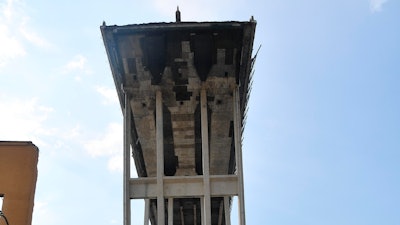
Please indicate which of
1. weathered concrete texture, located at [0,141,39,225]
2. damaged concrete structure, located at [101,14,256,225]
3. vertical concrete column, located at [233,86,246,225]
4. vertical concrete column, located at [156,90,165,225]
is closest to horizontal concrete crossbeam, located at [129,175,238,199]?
damaged concrete structure, located at [101,14,256,225]

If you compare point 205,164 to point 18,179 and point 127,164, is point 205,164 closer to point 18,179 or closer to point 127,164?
point 127,164

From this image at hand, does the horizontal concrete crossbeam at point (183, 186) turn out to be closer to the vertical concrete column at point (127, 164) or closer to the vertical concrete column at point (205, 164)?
the vertical concrete column at point (205, 164)

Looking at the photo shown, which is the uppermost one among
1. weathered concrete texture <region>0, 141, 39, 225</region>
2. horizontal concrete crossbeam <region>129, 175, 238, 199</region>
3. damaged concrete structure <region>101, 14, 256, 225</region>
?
damaged concrete structure <region>101, 14, 256, 225</region>

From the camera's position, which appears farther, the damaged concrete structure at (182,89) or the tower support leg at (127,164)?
the tower support leg at (127,164)

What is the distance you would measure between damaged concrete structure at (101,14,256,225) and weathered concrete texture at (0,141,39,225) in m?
9.42

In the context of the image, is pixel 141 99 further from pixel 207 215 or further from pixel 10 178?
pixel 10 178

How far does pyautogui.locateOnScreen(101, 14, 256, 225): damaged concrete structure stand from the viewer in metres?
30.9

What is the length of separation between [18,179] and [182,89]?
13.5 m

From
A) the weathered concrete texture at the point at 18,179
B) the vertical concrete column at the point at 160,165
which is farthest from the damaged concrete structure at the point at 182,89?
the weathered concrete texture at the point at 18,179

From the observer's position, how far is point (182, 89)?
3425 cm

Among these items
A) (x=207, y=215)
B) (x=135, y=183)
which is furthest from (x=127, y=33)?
(x=207, y=215)

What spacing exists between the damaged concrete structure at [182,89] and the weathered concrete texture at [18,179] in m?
9.42

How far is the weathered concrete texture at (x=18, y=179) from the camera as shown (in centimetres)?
2208

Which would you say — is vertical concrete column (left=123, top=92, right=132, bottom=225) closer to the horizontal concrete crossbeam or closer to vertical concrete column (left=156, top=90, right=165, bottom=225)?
the horizontal concrete crossbeam
